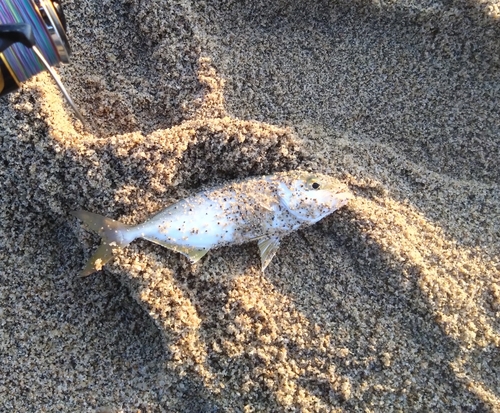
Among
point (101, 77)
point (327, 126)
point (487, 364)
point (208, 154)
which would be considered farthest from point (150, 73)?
point (487, 364)

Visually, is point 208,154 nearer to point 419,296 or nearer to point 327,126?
point 327,126

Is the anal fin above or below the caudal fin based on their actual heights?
below

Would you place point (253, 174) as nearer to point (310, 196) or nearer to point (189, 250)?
point (310, 196)

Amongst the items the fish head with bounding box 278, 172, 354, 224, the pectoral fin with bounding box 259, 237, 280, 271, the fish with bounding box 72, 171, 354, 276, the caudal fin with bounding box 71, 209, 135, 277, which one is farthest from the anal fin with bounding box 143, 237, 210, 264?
the fish head with bounding box 278, 172, 354, 224

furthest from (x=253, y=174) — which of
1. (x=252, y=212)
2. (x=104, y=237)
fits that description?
(x=104, y=237)

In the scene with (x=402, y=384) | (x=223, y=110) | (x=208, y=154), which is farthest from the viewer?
(x=223, y=110)

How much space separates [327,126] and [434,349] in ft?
5.53

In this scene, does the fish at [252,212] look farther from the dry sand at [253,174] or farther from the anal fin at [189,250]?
the dry sand at [253,174]

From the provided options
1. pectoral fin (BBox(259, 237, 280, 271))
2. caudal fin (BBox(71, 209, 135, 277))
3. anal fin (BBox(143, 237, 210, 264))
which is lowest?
pectoral fin (BBox(259, 237, 280, 271))

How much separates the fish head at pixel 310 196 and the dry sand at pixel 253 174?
0.13 m

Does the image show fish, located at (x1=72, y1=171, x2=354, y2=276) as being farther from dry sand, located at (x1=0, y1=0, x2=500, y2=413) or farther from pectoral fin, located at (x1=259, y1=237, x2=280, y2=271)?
dry sand, located at (x1=0, y1=0, x2=500, y2=413)

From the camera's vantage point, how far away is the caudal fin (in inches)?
103

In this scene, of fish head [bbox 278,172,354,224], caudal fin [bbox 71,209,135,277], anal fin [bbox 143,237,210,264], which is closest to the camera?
caudal fin [bbox 71,209,135,277]

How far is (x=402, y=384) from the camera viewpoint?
2684 millimetres
